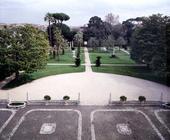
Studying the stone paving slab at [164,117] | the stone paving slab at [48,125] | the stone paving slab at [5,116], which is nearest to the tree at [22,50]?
the stone paving slab at [5,116]

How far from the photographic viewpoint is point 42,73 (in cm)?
2912

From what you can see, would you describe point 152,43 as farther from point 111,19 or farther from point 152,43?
point 111,19

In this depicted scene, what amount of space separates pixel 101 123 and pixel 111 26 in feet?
176

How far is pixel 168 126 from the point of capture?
1600 cm

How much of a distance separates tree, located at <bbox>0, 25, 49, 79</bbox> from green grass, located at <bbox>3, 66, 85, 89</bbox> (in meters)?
0.89

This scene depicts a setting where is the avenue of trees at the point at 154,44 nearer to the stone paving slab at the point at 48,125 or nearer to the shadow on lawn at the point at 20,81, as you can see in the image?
the stone paving slab at the point at 48,125

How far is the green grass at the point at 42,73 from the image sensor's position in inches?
988

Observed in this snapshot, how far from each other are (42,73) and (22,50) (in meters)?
5.81

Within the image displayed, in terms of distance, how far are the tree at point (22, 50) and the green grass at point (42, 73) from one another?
894mm

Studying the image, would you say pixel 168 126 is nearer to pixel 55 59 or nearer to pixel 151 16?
pixel 151 16

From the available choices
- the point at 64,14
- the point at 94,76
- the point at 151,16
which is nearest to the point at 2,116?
the point at 94,76

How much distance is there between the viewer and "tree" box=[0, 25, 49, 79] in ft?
77.1

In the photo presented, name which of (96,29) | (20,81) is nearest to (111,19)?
(96,29)

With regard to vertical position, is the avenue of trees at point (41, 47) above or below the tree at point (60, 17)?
below
